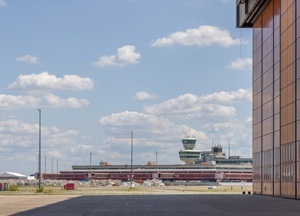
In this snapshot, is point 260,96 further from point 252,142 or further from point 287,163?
point 287,163

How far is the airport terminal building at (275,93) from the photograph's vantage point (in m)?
67.6

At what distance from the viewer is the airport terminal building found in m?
67.6

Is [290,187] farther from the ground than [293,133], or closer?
closer

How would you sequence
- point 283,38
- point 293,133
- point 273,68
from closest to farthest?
point 293,133
point 283,38
point 273,68

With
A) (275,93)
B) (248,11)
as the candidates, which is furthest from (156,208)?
(248,11)

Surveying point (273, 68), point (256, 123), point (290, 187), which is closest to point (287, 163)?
point (290, 187)

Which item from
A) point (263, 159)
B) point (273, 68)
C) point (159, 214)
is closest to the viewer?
point (159, 214)

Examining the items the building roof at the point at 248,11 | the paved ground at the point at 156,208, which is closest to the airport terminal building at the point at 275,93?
the building roof at the point at 248,11

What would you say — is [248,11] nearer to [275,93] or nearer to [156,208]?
[275,93]

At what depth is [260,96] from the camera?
280 ft

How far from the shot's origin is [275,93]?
7612 centimetres

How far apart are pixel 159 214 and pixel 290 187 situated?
3328 cm

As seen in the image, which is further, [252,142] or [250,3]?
[252,142]

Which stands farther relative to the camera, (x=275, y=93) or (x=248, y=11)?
(x=248, y=11)
